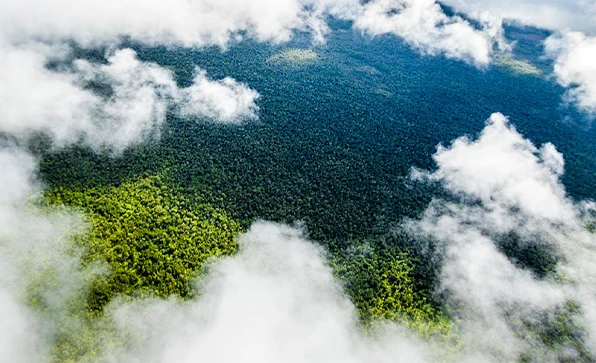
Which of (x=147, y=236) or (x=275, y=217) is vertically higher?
(x=275, y=217)

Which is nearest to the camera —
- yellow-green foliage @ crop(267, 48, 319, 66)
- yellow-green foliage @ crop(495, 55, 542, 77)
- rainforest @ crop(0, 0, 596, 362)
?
rainforest @ crop(0, 0, 596, 362)

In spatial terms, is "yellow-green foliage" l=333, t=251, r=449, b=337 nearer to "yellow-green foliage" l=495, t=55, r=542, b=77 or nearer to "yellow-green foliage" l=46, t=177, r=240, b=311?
"yellow-green foliage" l=46, t=177, r=240, b=311

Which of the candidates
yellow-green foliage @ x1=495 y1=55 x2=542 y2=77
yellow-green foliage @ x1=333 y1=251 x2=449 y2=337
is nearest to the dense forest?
yellow-green foliage @ x1=333 y1=251 x2=449 y2=337

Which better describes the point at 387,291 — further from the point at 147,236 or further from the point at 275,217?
the point at 147,236

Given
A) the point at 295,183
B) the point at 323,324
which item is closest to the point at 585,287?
the point at 323,324

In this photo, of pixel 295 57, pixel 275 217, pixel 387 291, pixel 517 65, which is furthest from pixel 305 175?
pixel 517 65

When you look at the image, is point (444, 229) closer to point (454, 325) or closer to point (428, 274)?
point (428, 274)
